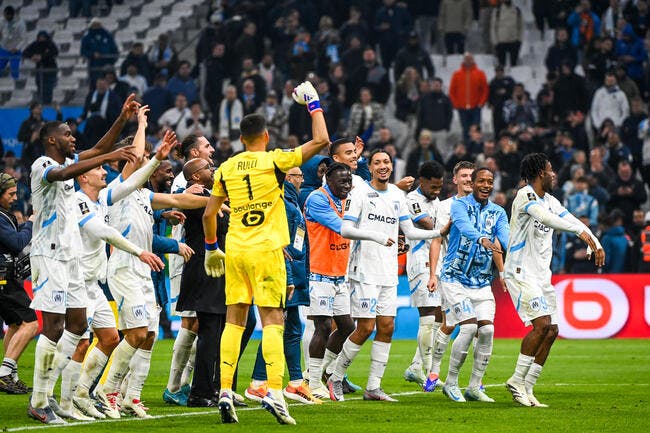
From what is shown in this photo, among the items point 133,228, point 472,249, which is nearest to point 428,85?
point 472,249

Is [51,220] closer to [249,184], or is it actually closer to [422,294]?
[249,184]

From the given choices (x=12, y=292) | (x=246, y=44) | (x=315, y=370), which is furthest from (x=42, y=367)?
(x=246, y=44)

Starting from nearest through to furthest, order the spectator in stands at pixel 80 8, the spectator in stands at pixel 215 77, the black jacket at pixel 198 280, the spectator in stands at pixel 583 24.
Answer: the black jacket at pixel 198 280
the spectator in stands at pixel 583 24
the spectator in stands at pixel 215 77
the spectator in stands at pixel 80 8

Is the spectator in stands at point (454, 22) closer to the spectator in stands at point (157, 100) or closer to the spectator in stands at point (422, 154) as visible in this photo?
the spectator in stands at point (422, 154)

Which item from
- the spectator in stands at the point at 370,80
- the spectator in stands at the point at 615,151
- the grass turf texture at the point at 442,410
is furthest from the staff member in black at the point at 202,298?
the spectator in stands at the point at 370,80

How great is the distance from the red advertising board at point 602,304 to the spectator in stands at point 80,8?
61.0 feet

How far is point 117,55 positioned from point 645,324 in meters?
16.2

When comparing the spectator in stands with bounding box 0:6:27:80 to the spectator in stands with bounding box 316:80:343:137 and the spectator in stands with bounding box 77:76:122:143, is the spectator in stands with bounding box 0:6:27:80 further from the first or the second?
the spectator in stands with bounding box 316:80:343:137

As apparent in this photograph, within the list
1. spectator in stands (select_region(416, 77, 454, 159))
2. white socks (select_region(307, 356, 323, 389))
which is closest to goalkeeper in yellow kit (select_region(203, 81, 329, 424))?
white socks (select_region(307, 356, 323, 389))

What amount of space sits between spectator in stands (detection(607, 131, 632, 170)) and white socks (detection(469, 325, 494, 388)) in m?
14.6

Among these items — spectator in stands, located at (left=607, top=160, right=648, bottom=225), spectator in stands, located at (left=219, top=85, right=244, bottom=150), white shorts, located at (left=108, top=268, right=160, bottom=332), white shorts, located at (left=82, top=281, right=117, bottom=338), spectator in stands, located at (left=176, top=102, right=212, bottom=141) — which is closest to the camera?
white shorts, located at (left=82, top=281, right=117, bottom=338)

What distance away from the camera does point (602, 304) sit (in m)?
23.3

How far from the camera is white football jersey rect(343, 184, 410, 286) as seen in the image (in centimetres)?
1373

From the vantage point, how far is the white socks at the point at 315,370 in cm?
1361
